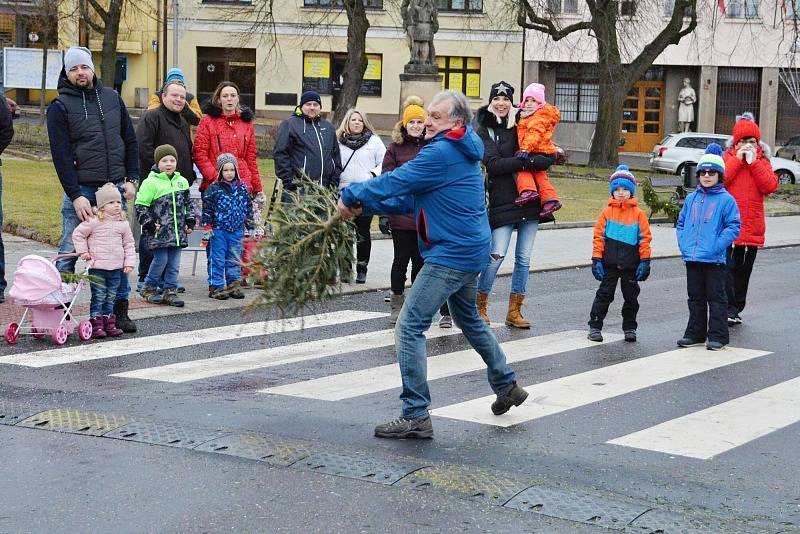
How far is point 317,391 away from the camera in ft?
27.5

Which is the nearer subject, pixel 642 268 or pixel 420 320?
pixel 420 320

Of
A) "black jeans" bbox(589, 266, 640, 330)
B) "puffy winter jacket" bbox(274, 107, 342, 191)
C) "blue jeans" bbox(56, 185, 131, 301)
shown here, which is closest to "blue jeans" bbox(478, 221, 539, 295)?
"black jeans" bbox(589, 266, 640, 330)

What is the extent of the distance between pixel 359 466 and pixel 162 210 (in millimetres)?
5594

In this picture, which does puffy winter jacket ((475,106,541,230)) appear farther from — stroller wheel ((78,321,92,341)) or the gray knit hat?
stroller wheel ((78,321,92,341))

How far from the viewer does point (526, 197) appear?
10.8 metres

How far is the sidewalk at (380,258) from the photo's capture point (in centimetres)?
1183

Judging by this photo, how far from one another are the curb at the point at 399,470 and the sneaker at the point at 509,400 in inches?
42.2

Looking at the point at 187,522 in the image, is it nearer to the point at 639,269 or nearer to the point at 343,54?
the point at 639,269

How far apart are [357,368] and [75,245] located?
2.61 m

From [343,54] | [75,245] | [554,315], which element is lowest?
[554,315]

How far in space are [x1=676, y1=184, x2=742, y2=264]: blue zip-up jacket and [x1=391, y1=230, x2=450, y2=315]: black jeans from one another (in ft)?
6.88

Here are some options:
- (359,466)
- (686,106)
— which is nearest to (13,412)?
(359,466)

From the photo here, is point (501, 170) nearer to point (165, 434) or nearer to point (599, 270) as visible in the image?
point (599, 270)

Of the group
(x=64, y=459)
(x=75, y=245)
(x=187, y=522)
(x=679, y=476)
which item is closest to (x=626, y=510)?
(x=679, y=476)
